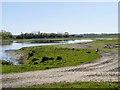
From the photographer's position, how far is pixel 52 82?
97.6ft

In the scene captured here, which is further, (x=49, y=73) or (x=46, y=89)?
(x=49, y=73)

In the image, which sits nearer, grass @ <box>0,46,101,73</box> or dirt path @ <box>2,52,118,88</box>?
dirt path @ <box>2,52,118,88</box>

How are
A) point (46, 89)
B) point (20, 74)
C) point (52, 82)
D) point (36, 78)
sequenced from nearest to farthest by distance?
point (46, 89) → point (52, 82) → point (36, 78) → point (20, 74)

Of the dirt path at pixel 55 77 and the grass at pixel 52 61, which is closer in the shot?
the dirt path at pixel 55 77

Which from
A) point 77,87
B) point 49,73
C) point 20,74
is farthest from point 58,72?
point 77,87

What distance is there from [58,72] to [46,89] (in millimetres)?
11373

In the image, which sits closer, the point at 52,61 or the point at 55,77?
the point at 55,77

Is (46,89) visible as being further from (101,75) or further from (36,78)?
(101,75)

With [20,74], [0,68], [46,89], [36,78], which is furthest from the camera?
[0,68]

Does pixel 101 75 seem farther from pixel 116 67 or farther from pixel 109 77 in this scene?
pixel 116 67

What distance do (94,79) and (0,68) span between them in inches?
604

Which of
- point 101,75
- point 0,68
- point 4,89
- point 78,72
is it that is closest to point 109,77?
point 101,75

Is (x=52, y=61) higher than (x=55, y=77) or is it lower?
lower

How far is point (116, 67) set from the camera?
1610 inches
